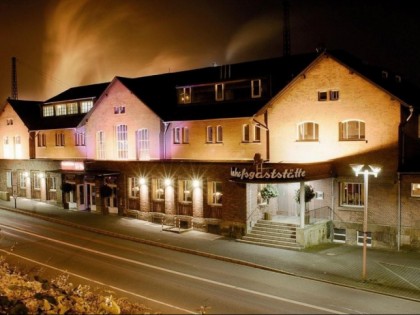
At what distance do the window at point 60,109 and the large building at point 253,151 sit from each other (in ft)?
12.1

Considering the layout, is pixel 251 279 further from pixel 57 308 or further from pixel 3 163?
pixel 3 163

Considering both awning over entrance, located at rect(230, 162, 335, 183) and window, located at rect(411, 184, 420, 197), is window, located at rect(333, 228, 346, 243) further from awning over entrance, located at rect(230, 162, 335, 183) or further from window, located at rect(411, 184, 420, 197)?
window, located at rect(411, 184, 420, 197)

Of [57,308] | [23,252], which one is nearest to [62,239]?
[23,252]

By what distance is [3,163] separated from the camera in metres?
47.8

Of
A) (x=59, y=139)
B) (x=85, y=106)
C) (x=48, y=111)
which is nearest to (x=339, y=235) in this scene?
(x=85, y=106)

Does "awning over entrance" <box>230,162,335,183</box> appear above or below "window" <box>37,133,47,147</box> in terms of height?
below

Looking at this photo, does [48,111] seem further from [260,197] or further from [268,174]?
[268,174]

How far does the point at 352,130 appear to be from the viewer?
87.1ft

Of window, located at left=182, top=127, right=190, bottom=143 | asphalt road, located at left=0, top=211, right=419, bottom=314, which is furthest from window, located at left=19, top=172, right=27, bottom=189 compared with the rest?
window, located at left=182, top=127, right=190, bottom=143

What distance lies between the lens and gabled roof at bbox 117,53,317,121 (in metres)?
32.9

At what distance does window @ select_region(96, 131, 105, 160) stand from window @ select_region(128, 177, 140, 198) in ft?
22.8

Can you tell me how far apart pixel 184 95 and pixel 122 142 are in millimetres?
6741

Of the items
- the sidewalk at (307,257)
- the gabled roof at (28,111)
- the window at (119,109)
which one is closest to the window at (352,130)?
the sidewalk at (307,257)

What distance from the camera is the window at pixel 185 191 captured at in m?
30.6
